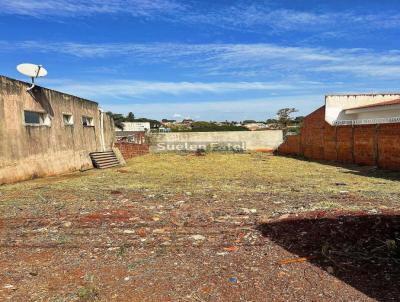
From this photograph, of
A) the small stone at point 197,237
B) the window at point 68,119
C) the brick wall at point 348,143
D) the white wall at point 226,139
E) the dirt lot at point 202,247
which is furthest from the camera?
the white wall at point 226,139

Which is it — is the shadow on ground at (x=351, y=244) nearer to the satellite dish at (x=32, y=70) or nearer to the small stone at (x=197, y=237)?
the small stone at (x=197, y=237)

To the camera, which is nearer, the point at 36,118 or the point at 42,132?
the point at 36,118

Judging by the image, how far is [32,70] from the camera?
1242cm

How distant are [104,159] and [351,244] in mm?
14883

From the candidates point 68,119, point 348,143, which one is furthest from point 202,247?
point 348,143

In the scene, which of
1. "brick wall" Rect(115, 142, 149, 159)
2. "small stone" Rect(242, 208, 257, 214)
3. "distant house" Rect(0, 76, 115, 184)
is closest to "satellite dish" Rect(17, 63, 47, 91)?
"distant house" Rect(0, 76, 115, 184)

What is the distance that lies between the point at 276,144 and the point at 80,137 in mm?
15494

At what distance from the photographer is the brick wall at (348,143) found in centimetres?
1387

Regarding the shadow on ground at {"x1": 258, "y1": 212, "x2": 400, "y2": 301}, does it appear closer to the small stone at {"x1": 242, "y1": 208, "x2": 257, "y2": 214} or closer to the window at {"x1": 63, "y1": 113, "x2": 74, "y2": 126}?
the small stone at {"x1": 242, "y1": 208, "x2": 257, "y2": 214}

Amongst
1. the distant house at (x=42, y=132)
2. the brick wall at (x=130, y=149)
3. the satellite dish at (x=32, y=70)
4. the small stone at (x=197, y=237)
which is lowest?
the small stone at (x=197, y=237)

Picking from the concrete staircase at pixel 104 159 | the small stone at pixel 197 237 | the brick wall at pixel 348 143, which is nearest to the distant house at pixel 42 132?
the concrete staircase at pixel 104 159

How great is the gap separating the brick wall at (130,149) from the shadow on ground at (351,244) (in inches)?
646

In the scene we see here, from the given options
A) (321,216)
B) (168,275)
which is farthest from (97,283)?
(321,216)

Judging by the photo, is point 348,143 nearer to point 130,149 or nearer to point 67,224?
point 130,149
